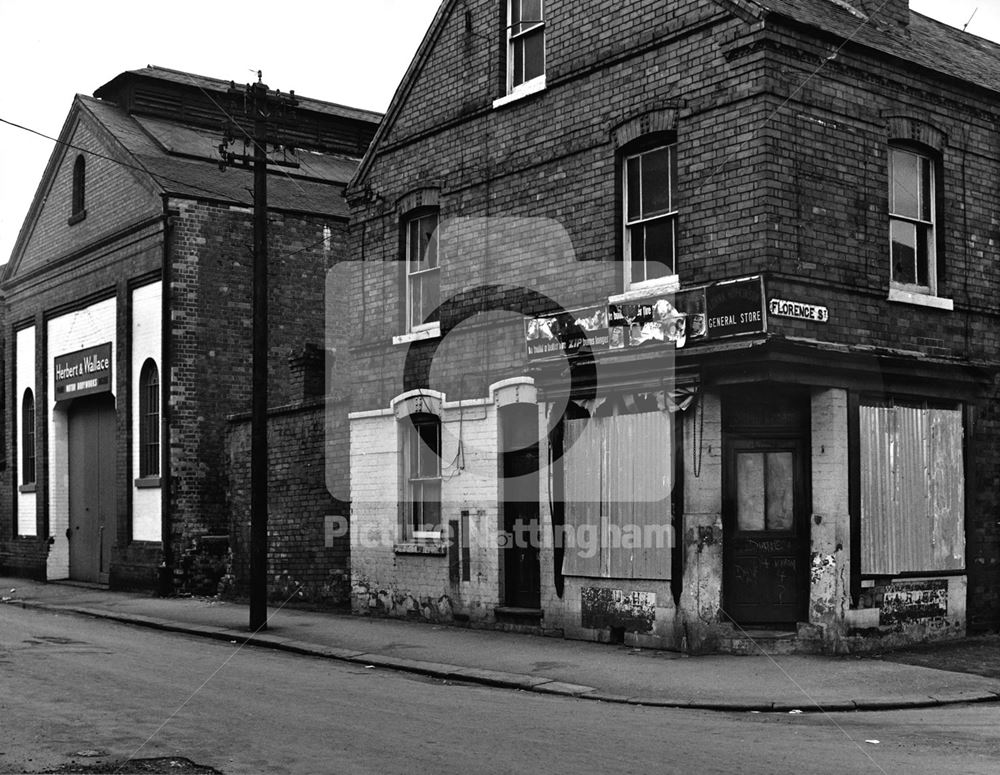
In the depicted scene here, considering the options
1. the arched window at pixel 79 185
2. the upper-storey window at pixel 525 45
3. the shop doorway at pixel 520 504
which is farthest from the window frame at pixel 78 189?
the shop doorway at pixel 520 504

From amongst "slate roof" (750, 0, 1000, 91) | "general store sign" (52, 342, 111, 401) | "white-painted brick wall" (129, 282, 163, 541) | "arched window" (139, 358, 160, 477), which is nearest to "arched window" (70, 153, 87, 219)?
"general store sign" (52, 342, 111, 401)

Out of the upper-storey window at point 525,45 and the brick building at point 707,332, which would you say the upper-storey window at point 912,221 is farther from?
the upper-storey window at point 525,45

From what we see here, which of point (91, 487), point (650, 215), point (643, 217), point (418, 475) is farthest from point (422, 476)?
point (91, 487)

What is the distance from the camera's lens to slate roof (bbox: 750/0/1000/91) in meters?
14.5

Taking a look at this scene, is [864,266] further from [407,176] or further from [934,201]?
[407,176]

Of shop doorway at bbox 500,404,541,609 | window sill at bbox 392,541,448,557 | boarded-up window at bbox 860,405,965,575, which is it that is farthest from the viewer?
window sill at bbox 392,541,448,557

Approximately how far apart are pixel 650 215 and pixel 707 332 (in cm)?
191

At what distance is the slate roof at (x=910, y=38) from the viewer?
14.5 meters

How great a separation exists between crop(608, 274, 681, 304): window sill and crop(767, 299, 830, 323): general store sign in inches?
57.2

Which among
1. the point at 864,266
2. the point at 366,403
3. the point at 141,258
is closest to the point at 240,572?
the point at 366,403

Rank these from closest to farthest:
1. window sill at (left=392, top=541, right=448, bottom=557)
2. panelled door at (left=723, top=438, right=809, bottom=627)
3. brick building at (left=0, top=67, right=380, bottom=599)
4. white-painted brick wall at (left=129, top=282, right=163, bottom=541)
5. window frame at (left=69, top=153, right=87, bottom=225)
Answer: panelled door at (left=723, top=438, right=809, bottom=627)
window sill at (left=392, top=541, right=448, bottom=557)
brick building at (left=0, top=67, right=380, bottom=599)
white-painted brick wall at (left=129, top=282, right=163, bottom=541)
window frame at (left=69, top=153, right=87, bottom=225)

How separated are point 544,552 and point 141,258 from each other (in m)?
12.4

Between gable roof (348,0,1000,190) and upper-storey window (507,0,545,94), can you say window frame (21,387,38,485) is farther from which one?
upper-storey window (507,0,545,94)

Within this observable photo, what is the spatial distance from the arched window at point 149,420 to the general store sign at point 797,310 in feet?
47.1
